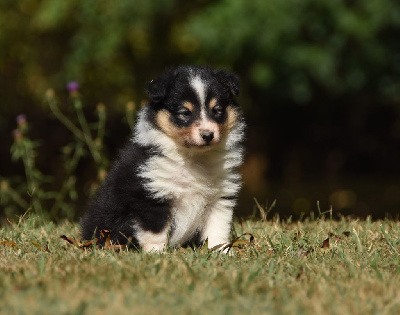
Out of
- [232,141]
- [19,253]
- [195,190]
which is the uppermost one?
[232,141]

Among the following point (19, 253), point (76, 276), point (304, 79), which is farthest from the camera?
point (304, 79)

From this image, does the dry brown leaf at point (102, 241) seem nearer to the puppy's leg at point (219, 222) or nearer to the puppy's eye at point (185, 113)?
the puppy's leg at point (219, 222)

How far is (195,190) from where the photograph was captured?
517 centimetres

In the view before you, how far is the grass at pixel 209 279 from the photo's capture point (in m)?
3.43

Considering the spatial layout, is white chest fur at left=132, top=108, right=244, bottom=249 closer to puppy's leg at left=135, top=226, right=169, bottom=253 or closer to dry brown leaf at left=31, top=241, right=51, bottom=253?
puppy's leg at left=135, top=226, right=169, bottom=253

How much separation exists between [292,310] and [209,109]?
2.13 m

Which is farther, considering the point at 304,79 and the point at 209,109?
the point at 304,79

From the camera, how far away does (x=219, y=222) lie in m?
5.29

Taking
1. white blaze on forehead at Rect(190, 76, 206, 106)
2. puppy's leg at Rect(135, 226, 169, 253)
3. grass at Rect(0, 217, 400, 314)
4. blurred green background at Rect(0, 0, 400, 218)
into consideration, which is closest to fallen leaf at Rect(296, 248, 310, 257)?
grass at Rect(0, 217, 400, 314)

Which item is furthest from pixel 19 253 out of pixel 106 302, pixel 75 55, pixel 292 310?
pixel 75 55

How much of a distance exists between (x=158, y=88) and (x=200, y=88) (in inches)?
12.6

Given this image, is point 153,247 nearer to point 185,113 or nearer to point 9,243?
point 185,113

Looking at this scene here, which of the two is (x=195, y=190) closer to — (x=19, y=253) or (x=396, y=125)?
(x=19, y=253)

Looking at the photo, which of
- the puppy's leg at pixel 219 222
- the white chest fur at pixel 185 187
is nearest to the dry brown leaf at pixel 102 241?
the white chest fur at pixel 185 187
